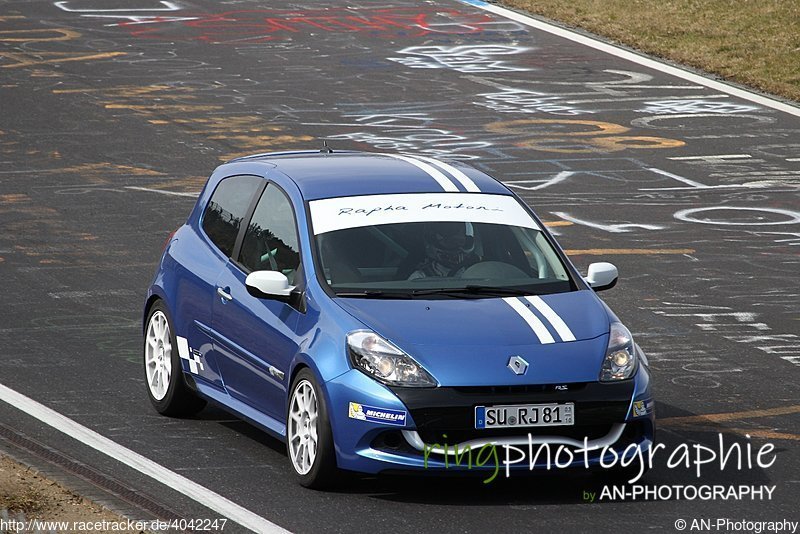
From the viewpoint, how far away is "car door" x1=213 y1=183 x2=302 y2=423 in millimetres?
8508

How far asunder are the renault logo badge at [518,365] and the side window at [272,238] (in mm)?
1501

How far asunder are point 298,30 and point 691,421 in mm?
27047

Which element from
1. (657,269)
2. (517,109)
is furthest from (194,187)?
(517,109)

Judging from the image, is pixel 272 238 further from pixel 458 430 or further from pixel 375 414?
pixel 458 430

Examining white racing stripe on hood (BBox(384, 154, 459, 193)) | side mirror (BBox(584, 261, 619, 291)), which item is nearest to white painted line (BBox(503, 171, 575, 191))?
white racing stripe on hood (BBox(384, 154, 459, 193))

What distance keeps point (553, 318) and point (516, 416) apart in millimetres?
716

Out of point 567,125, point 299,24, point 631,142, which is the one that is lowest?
point 299,24

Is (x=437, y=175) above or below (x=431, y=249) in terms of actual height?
above

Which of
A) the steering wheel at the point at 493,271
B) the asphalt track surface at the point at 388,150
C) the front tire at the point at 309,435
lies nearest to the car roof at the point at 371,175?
the steering wheel at the point at 493,271

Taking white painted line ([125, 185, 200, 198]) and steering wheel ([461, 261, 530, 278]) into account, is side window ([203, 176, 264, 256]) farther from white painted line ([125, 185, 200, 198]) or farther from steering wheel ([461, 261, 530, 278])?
white painted line ([125, 185, 200, 198])

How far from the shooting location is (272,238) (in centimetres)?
920

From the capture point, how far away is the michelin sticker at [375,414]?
774 centimetres

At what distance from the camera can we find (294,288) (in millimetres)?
8562

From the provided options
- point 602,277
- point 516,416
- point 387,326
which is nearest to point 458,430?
point 516,416
